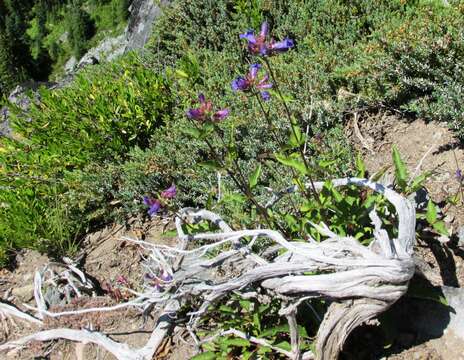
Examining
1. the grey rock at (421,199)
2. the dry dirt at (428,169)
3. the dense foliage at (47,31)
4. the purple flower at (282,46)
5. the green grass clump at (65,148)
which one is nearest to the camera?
the purple flower at (282,46)

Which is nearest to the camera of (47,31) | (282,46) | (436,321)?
(282,46)

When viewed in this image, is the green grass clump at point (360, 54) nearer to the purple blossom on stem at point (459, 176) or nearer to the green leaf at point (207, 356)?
the purple blossom on stem at point (459, 176)

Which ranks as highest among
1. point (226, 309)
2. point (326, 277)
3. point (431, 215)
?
point (326, 277)

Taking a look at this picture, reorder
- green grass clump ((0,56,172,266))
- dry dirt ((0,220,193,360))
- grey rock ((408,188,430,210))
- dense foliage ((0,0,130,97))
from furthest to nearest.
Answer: dense foliage ((0,0,130,97)) → green grass clump ((0,56,172,266)) → dry dirt ((0,220,193,360)) → grey rock ((408,188,430,210))

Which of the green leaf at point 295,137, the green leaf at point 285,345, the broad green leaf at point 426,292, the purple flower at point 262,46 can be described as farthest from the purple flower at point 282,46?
the green leaf at point 285,345

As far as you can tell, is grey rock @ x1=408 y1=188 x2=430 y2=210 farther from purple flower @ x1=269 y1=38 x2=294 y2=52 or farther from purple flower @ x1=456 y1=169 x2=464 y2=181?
purple flower @ x1=269 y1=38 x2=294 y2=52

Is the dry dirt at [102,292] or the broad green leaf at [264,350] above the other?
the broad green leaf at [264,350]

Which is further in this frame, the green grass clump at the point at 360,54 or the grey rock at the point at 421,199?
the green grass clump at the point at 360,54

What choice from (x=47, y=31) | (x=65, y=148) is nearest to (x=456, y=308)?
(x=65, y=148)

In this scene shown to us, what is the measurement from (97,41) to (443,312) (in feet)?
83.2

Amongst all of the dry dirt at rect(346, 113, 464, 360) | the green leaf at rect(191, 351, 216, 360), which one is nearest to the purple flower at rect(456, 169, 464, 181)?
the dry dirt at rect(346, 113, 464, 360)

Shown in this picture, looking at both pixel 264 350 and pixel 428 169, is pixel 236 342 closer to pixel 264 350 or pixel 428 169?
pixel 264 350

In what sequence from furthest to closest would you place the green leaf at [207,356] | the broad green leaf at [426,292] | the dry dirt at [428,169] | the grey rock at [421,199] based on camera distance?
the grey rock at [421,199] < the green leaf at [207,356] < the dry dirt at [428,169] < the broad green leaf at [426,292]

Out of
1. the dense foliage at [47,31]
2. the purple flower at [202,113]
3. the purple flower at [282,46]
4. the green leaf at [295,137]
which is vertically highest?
the purple flower at [282,46]
